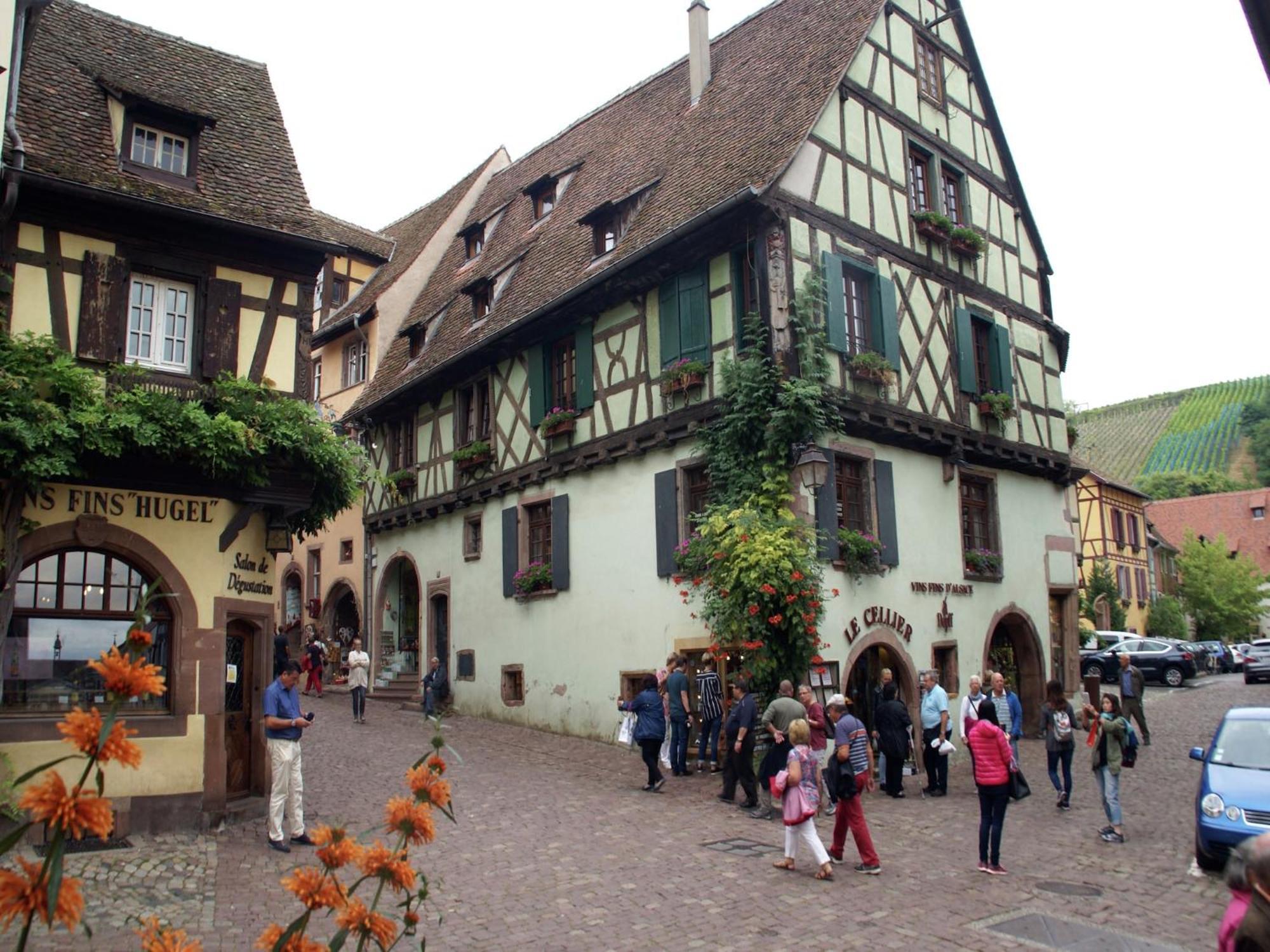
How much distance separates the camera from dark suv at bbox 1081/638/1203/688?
30.5 m

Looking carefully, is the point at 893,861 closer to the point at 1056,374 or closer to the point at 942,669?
the point at 942,669

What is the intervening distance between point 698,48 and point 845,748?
16.6 metres

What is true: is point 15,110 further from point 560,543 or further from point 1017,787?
point 1017,787

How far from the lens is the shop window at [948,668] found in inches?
691

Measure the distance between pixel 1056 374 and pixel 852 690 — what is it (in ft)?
31.1

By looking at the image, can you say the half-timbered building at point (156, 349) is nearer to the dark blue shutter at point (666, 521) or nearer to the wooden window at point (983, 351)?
the dark blue shutter at point (666, 521)

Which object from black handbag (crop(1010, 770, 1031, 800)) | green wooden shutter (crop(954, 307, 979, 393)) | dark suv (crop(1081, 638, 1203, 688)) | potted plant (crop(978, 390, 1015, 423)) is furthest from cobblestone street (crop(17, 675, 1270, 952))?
dark suv (crop(1081, 638, 1203, 688))

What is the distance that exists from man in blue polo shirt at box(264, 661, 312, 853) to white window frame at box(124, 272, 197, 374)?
417 centimetres

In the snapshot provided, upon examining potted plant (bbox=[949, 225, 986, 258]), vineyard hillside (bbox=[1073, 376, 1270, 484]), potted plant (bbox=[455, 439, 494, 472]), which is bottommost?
potted plant (bbox=[455, 439, 494, 472])

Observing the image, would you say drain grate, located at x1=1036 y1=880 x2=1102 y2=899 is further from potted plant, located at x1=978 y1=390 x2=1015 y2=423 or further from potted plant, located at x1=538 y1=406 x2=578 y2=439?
potted plant, located at x1=538 y1=406 x2=578 y2=439

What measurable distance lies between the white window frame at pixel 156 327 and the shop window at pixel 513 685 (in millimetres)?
9696

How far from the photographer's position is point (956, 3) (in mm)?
20344

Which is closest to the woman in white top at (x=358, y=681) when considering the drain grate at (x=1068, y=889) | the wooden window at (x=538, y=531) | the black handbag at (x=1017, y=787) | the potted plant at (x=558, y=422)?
the wooden window at (x=538, y=531)

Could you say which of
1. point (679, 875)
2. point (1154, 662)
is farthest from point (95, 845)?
point (1154, 662)
